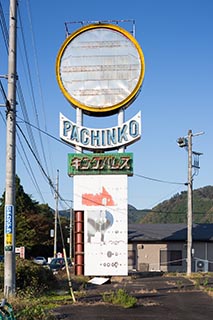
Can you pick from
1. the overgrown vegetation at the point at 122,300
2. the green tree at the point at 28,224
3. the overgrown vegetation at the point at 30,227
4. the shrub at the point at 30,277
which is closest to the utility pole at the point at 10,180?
the overgrown vegetation at the point at 122,300

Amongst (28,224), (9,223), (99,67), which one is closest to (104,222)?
(99,67)

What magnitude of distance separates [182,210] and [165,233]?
8170cm

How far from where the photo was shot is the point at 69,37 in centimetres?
3344

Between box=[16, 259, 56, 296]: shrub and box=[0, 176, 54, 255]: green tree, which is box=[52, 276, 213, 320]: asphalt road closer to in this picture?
box=[16, 259, 56, 296]: shrub

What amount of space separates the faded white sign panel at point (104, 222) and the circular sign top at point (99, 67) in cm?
408

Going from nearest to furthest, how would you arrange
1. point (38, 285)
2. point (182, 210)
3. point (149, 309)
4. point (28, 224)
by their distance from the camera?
1. point (149, 309)
2. point (38, 285)
3. point (28, 224)
4. point (182, 210)

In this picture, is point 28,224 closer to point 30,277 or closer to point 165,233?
point 165,233

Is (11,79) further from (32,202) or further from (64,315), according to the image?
(32,202)

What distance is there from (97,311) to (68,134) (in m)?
17.3

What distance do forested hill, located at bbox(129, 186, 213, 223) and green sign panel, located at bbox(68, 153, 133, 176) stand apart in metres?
76.4

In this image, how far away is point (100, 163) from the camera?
32.0m

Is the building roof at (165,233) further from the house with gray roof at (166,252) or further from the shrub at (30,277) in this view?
the shrub at (30,277)

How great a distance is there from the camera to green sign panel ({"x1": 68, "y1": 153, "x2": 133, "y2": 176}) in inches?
1256

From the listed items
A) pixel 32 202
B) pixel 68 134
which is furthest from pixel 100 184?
pixel 32 202
